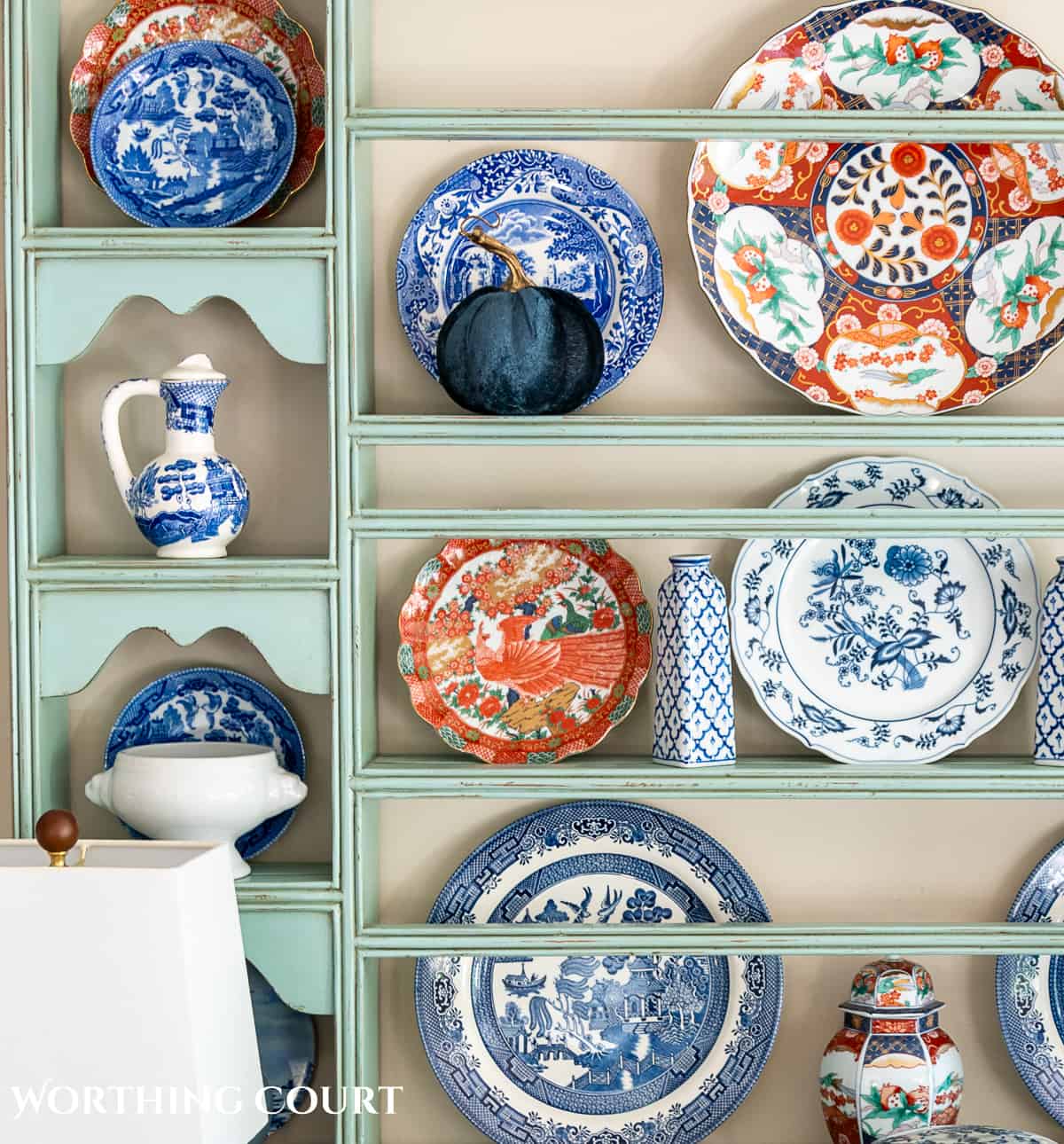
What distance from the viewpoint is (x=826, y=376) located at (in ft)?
5.21

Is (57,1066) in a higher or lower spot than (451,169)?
lower

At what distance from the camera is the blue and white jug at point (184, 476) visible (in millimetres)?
1467

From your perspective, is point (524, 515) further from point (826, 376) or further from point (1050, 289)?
point (1050, 289)

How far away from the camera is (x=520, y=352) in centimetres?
140

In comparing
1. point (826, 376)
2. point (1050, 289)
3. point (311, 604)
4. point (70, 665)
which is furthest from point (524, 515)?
point (1050, 289)

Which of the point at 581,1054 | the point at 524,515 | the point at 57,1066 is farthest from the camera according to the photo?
the point at 581,1054

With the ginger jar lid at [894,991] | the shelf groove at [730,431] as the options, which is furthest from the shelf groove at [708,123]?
the ginger jar lid at [894,991]

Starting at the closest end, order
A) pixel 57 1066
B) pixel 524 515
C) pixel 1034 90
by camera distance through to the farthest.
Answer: pixel 57 1066 → pixel 524 515 → pixel 1034 90

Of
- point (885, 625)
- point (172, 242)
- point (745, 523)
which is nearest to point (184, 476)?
point (172, 242)

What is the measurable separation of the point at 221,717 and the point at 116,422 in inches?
14.8

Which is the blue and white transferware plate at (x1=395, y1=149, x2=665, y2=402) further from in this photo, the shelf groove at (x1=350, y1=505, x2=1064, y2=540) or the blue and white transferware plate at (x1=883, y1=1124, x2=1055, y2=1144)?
the blue and white transferware plate at (x1=883, y1=1124, x2=1055, y2=1144)

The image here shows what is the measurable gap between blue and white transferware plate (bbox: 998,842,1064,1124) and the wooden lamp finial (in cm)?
109

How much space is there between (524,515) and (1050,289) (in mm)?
679

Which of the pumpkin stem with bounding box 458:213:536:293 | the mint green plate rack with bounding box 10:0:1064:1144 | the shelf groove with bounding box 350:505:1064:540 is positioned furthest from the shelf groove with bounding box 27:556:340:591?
the pumpkin stem with bounding box 458:213:536:293
